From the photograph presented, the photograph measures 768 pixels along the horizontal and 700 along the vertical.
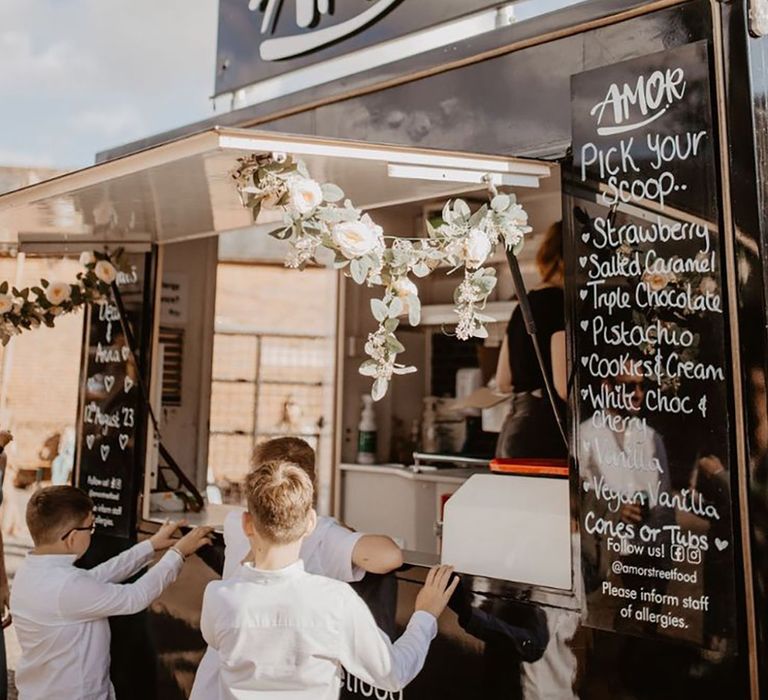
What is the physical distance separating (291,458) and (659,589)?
1349mm

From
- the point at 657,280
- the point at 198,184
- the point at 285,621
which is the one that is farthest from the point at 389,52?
the point at 285,621

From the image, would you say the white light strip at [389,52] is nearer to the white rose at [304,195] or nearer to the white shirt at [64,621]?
the white rose at [304,195]

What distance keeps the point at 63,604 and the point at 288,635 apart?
4.56 feet

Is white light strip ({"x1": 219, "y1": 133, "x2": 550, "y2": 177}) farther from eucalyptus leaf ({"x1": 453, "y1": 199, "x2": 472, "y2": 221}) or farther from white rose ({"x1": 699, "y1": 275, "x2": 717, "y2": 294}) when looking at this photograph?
white rose ({"x1": 699, "y1": 275, "x2": 717, "y2": 294})

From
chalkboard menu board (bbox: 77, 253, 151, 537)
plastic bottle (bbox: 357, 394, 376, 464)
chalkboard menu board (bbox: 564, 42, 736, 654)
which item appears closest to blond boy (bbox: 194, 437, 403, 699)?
chalkboard menu board (bbox: 564, 42, 736, 654)

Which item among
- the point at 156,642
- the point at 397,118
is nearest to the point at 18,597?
the point at 156,642

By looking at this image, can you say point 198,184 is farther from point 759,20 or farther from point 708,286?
point 759,20

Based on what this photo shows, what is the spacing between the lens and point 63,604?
3.00m

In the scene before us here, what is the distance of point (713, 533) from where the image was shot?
2271 millimetres

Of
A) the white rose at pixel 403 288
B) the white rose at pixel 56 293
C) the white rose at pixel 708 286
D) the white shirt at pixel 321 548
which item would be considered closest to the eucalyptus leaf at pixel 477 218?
the white rose at pixel 403 288

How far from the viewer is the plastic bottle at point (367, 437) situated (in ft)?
19.2

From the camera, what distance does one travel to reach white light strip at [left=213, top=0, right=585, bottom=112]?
134 inches

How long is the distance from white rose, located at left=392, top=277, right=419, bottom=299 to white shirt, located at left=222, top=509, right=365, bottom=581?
0.89m

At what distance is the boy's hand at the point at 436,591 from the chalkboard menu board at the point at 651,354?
49 cm
